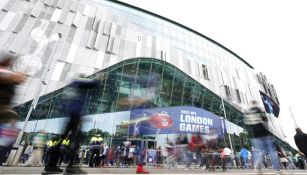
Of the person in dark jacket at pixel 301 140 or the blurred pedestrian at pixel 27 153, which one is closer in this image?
the person in dark jacket at pixel 301 140

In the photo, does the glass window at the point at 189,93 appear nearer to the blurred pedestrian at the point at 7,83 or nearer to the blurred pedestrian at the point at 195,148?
the blurred pedestrian at the point at 195,148

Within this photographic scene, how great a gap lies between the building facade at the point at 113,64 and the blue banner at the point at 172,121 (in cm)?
62

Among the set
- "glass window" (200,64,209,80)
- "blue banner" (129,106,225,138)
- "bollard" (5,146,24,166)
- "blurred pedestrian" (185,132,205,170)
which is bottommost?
"bollard" (5,146,24,166)

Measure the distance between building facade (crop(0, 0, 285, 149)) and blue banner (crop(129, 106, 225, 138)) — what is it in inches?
24.3

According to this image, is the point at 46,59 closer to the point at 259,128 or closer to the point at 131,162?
the point at 131,162

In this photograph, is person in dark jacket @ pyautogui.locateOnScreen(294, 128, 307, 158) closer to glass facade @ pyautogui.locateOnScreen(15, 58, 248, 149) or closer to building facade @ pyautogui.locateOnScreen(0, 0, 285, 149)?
building facade @ pyautogui.locateOnScreen(0, 0, 285, 149)

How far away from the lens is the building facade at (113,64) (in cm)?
1948

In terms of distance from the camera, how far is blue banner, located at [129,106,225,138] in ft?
69.1

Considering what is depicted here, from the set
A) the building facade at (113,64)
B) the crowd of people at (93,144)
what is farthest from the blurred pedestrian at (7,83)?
the building facade at (113,64)

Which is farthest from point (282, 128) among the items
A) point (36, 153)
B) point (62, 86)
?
point (36, 153)

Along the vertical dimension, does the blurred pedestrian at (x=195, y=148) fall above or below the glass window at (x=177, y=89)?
below

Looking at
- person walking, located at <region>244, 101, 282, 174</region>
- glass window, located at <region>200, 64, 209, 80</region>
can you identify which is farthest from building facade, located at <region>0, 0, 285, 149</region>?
person walking, located at <region>244, 101, 282, 174</region>

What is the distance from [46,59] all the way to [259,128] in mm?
19851

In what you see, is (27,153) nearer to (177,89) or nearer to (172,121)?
(172,121)
